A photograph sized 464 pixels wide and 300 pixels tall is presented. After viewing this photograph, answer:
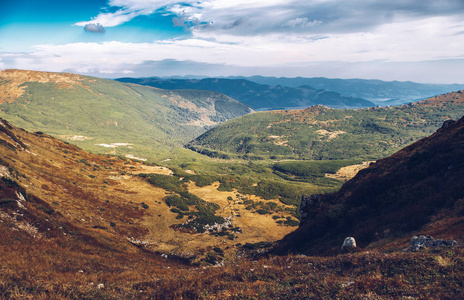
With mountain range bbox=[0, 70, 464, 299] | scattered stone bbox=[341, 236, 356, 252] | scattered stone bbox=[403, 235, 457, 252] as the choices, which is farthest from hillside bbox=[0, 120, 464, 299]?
scattered stone bbox=[341, 236, 356, 252]

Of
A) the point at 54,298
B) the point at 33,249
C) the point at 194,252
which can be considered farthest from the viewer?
the point at 194,252

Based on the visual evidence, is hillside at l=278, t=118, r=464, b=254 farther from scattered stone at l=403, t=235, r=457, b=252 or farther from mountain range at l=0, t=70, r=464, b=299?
scattered stone at l=403, t=235, r=457, b=252

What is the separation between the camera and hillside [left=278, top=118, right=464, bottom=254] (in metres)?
19.8

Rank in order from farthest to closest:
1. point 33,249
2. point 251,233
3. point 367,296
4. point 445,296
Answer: point 251,233, point 33,249, point 367,296, point 445,296

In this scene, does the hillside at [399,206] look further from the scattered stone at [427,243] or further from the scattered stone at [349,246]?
the scattered stone at [349,246]

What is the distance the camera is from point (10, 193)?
1129 inches

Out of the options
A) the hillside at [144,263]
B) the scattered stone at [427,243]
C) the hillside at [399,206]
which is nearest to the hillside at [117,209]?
the hillside at [144,263]

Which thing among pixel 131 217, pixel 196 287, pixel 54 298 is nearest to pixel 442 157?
pixel 196 287

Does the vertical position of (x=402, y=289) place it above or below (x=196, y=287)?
above

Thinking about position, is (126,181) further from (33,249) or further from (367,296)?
(367,296)

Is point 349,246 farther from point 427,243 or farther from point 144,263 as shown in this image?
point 144,263

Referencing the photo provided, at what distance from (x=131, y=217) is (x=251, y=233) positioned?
95.4 feet

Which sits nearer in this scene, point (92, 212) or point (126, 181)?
point (92, 212)

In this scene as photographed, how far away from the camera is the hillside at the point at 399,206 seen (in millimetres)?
19766
